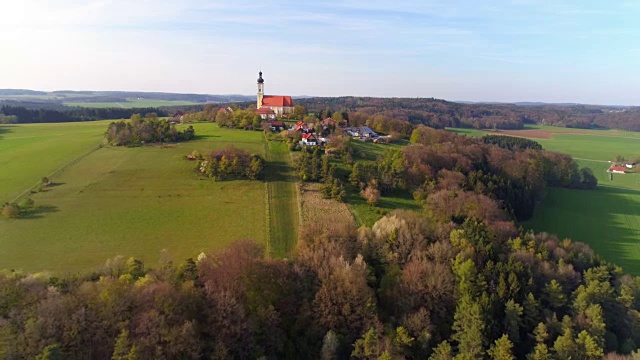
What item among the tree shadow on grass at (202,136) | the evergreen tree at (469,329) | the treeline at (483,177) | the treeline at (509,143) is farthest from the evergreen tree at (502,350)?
the treeline at (509,143)

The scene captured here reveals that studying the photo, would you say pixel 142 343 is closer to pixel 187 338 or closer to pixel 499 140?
pixel 187 338

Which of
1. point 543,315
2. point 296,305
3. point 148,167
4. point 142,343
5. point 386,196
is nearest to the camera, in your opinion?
point 142,343

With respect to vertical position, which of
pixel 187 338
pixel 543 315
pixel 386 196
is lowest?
pixel 543 315

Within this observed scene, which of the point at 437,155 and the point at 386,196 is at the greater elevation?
the point at 437,155

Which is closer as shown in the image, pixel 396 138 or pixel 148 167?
pixel 148 167

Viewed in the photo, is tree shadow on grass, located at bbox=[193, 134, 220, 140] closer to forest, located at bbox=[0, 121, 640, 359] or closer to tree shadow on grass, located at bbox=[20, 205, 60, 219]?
tree shadow on grass, located at bbox=[20, 205, 60, 219]

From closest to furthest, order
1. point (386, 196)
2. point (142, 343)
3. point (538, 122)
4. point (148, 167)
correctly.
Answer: point (142, 343) → point (386, 196) → point (148, 167) → point (538, 122)

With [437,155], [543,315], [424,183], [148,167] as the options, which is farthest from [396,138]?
[543,315]
